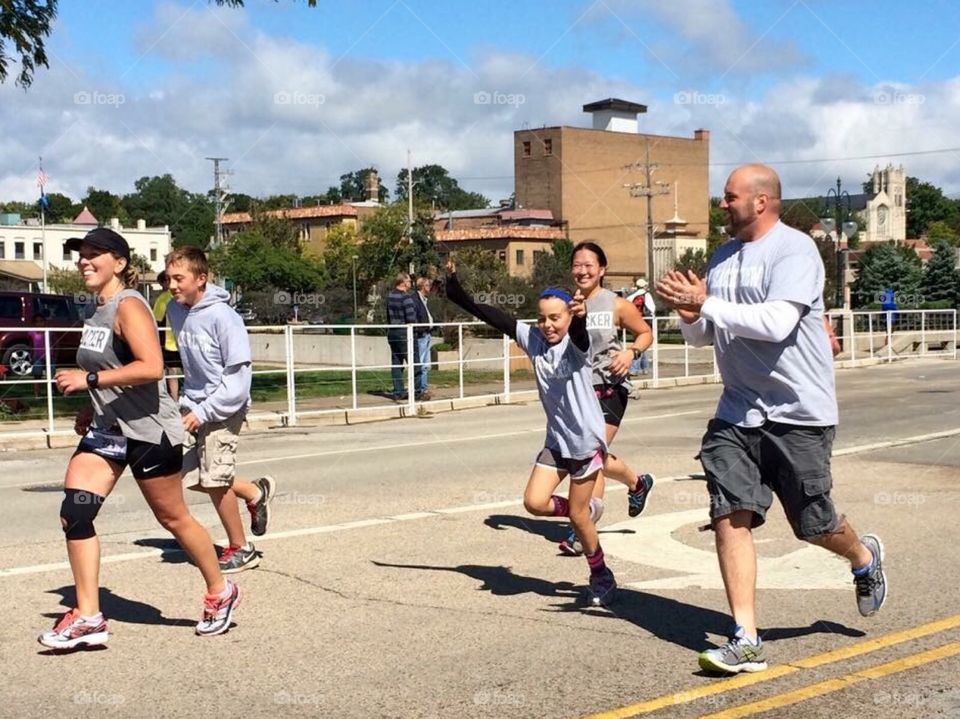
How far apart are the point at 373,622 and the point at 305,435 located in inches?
430

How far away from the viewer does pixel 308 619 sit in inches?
250

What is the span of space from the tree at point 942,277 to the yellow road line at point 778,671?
67597mm

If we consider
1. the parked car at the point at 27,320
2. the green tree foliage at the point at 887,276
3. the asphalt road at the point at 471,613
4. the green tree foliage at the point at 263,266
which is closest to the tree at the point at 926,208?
the green tree foliage at the point at 887,276

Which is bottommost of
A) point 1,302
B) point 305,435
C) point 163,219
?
point 305,435

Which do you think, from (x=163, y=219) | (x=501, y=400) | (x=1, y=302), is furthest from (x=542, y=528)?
(x=163, y=219)

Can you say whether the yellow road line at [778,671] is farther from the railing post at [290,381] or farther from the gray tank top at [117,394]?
the railing post at [290,381]

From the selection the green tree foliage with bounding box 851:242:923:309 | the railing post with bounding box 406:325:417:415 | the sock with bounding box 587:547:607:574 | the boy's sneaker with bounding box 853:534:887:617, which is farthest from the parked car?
the green tree foliage with bounding box 851:242:923:309

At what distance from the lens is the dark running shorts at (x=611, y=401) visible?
8562 millimetres

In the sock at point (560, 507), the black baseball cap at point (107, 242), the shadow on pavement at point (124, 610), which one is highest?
the black baseball cap at point (107, 242)

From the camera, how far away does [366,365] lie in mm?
28969

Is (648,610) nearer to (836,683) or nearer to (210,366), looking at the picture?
(836,683)

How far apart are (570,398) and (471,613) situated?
1.24 meters

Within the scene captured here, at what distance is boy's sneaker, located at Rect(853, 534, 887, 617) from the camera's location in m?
5.75

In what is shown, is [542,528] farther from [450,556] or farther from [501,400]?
[501,400]
